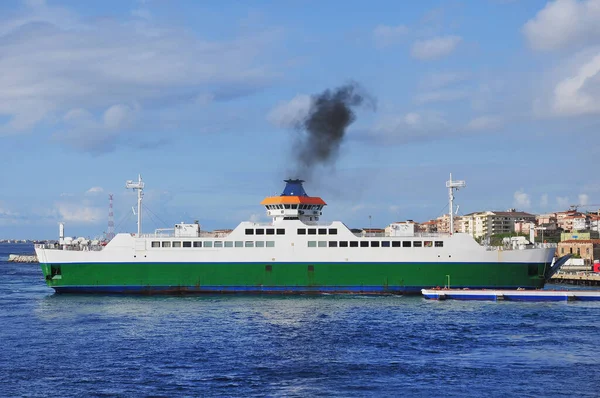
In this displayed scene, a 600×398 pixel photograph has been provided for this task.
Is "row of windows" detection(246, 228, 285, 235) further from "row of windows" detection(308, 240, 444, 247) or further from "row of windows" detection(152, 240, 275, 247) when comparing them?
"row of windows" detection(308, 240, 444, 247)

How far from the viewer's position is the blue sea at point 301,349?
22.3m

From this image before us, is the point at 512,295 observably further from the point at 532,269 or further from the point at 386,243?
the point at 386,243

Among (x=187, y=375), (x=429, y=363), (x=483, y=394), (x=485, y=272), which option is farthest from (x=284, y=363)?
(x=485, y=272)

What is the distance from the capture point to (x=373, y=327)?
1305 inches

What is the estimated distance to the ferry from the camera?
46344 mm

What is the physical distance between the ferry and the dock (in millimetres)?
2661

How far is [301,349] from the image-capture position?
28.1 metres

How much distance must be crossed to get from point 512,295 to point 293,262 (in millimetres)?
14885

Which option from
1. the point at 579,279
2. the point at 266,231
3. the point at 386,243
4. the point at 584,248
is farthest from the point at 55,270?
the point at 584,248

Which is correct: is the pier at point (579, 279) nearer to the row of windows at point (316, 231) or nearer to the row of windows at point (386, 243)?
the row of windows at point (386, 243)

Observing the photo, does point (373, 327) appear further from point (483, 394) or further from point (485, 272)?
point (485, 272)

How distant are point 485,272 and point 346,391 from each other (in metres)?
27.0

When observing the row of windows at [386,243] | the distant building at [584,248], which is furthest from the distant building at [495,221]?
the row of windows at [386,243]

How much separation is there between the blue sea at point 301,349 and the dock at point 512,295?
1.58m
